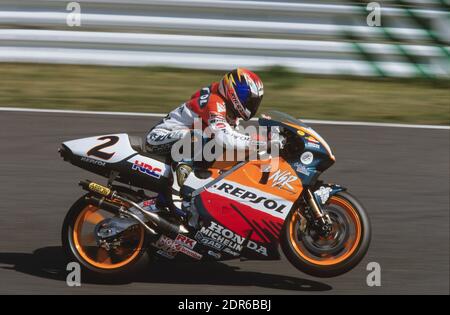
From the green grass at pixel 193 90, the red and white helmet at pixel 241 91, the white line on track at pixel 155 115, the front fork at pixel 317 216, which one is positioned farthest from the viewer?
the green grass at pixel 193 90

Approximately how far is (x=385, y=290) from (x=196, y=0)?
6569 millimetres

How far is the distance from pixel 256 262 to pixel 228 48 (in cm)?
533

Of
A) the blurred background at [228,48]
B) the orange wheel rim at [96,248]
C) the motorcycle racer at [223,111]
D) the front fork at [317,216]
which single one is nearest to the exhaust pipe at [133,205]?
the orange wheel rim at [96,248]

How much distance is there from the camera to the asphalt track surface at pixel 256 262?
6.18 metres

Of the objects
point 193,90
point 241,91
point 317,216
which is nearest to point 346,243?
point 317,216

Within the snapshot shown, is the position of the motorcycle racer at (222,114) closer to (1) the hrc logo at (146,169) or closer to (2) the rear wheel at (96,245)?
(1) the hrc logo at (146,169)

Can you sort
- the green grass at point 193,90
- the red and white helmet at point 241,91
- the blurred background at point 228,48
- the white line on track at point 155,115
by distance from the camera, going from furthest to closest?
the blurred background at point 228,48, the green grass at point 193,90, the white line on track at point 155,115, the red and white helmet at point 241,91

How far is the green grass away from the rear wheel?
426 centimetres

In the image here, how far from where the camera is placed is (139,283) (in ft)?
20.4

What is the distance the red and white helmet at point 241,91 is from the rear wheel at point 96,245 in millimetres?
1096

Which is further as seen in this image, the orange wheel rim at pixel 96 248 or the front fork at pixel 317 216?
the orange wheel rim at pixel 96 248
